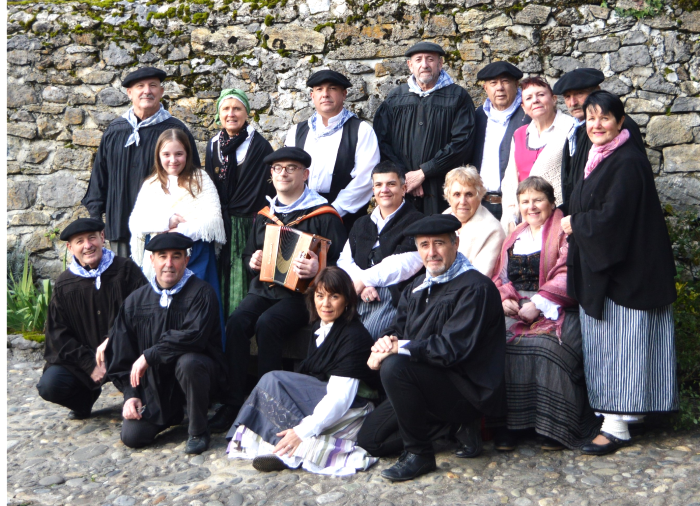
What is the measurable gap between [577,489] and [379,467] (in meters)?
0.95

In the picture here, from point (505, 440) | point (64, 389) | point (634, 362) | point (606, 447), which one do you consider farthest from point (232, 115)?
point (606, 447)

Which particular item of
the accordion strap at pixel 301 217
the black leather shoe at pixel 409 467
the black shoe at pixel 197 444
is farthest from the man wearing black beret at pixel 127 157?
the black leather shoe at pixel 409 467

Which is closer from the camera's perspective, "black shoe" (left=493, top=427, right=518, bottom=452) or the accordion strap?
"black shoe" (left=493, top=427, right=518, bottom=452)

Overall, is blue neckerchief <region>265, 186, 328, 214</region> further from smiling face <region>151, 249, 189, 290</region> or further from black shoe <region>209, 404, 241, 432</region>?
black shoe <region>209, 404, 241, 432</region>

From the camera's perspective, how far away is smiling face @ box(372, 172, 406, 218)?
14.6 ft

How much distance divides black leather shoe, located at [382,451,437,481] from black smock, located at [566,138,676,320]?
1111 mm

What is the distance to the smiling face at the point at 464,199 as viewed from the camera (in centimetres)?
432

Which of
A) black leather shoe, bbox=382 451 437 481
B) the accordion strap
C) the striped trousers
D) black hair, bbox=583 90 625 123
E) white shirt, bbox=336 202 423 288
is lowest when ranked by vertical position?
black leather shoe, bbox=382 451 437 481

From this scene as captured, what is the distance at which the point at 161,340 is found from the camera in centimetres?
405

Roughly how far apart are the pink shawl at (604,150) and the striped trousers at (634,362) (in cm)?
71

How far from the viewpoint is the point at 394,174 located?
446cm

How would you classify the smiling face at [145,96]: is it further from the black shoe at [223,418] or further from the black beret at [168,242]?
the black shoe at [223,418]

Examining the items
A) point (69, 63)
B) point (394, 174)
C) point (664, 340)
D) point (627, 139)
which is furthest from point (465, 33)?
Result: point (69, 63)

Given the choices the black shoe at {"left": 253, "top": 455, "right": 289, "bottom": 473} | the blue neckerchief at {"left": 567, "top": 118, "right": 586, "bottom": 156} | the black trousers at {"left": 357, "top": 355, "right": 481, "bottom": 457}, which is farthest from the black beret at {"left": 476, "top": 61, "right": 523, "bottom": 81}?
the black shoe at {"left": 253, "top": 455, "right": 289, "bottom": 473}
